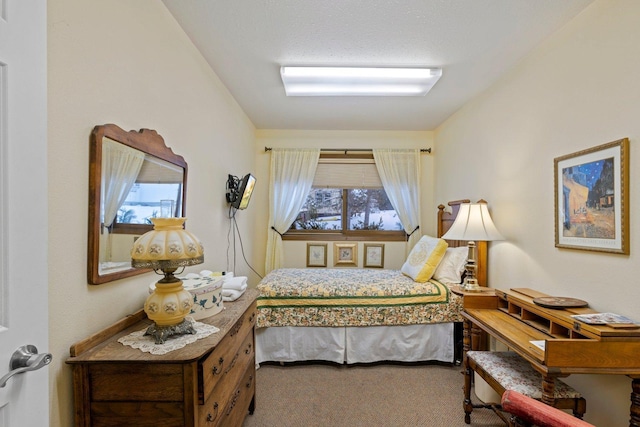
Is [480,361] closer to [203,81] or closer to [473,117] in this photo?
[473,117]

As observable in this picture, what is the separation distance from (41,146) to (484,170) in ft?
9.98

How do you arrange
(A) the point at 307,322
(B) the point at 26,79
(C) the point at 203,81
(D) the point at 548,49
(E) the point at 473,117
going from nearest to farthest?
(B) the point at 26,79 < (D) the point at 548,49 < (C) the point at 203,81 < (A) the point at 307,322 < (E) the point at 473,117

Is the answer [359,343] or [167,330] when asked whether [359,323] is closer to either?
[359,343]

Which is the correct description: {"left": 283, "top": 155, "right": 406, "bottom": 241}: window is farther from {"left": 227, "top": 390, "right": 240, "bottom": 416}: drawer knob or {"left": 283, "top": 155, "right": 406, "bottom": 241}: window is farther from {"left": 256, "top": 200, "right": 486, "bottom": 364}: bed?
{"left": 227, "top": 390, "right": 240, "bottom": 416}: drawer knob

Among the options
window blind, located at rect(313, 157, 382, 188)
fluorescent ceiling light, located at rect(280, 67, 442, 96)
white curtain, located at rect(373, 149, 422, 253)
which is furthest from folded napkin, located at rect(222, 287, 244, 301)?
white curtain, located at rect(373, 149, 422, 253)

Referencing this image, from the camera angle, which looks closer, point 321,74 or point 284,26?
point 284,26

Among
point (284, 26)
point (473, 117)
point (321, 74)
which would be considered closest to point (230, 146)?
point (321, 74)

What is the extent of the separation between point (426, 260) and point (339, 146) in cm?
192

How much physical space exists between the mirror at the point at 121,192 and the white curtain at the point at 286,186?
2.37 m

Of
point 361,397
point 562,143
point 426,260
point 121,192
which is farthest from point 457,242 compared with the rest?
point 121,192

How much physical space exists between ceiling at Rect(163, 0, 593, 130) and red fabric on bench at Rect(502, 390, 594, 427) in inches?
74.5

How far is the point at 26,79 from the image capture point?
0.78 meters

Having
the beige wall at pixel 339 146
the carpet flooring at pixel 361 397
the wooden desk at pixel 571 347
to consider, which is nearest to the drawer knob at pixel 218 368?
the carpet flooring at pixel 361 397

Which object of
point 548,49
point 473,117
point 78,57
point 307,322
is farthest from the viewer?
point 473,117
